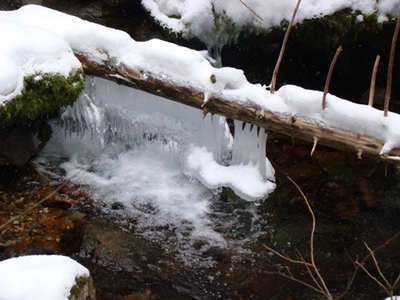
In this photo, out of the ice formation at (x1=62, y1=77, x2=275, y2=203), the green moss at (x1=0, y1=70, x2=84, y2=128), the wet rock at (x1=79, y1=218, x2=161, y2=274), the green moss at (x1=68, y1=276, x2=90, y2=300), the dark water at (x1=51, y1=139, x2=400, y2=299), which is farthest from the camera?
the ice formation at (x1=62, y1=77, x2=275, y2=203)

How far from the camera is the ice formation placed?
4254mm

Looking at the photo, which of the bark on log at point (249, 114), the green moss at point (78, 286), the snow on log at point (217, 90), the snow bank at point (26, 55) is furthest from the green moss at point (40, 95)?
the green moss at point (78, 286)

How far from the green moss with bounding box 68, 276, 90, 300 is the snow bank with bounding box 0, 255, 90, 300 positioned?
0.08ft

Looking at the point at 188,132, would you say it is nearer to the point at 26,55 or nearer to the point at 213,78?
the point at 213,78

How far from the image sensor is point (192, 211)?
4438mm

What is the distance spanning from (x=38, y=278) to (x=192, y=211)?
2.25m

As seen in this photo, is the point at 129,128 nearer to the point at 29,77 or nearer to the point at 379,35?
the point at 29,77

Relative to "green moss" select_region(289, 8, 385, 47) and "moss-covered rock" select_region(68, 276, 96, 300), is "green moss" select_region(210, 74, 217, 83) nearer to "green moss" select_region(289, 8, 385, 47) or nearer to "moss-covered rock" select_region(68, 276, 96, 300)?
"moss-covered rock" select_region(68, 276, 96, 300)

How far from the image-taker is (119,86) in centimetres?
430

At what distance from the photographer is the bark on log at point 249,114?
330 cm

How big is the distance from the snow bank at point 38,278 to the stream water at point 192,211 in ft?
3.04

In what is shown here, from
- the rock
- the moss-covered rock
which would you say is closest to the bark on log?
the rock

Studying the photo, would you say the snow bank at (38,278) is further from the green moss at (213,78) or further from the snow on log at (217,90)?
the green moss at (213,78)

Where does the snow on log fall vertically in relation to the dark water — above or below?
above
